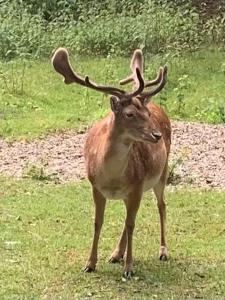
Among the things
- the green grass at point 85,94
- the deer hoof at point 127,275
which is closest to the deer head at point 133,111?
the deer hoof at point 127,275

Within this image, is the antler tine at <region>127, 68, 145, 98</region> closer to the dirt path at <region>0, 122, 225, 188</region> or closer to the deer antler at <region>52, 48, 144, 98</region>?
the deer antler at <region>52, 48, 144, 98</region>

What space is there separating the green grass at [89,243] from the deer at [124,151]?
0.81 feet

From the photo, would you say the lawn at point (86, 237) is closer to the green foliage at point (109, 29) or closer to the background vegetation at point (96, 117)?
the background vegetation at point (96, 117)

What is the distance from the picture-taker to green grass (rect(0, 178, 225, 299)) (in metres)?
6.66

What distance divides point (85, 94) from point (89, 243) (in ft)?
24.4

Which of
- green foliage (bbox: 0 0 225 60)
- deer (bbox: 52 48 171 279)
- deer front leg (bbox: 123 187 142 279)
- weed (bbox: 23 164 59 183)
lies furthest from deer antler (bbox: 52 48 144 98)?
green foliage (bbox: 0 0 225 60)

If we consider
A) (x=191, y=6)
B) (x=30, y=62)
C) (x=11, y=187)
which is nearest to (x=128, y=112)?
(x=11, y=187)

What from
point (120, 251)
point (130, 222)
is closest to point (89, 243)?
point (120, 251)

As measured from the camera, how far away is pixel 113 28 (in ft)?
61.2

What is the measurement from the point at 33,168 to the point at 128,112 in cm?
389

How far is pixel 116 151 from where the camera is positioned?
6.70 meters

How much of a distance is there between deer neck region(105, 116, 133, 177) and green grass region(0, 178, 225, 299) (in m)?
0.81

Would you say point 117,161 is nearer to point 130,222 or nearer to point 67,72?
point 130,222

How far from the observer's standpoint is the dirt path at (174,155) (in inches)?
407
